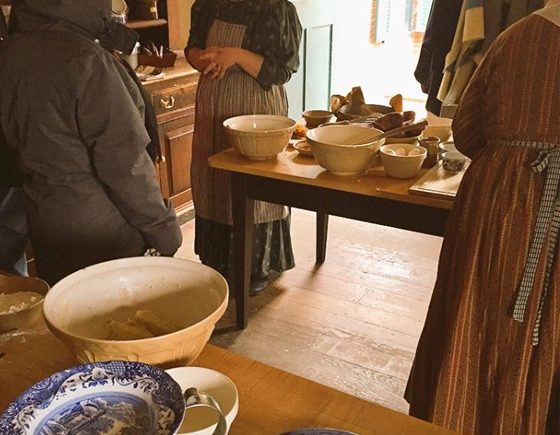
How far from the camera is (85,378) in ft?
2.19

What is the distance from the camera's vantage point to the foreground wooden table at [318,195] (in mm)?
1694

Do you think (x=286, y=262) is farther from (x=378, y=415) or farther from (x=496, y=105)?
(x=378, y=415)

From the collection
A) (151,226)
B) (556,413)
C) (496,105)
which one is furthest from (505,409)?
(151,226)

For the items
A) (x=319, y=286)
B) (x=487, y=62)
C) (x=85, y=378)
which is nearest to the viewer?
(x=85, y=378)

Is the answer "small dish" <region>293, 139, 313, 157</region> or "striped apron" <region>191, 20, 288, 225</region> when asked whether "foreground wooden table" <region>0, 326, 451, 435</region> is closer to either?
"small dish" <region>293, 139, 313, 157</region>

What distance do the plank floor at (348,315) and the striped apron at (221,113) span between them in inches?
16.2

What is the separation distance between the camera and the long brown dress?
1.24m

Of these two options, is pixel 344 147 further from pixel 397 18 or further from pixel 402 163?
pixel 397 18

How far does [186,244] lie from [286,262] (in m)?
0.67

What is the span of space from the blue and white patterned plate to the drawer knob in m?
2.45

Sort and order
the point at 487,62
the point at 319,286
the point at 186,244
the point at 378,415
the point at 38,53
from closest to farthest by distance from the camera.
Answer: the point at 378,415 → the point at 487,62 → the point at 38,53 → the point at 319,286 → the point at 186,244

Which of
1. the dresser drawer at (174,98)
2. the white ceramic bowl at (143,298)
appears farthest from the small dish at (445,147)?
the dresser drawer at (174,98)

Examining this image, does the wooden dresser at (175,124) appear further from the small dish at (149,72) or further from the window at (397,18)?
the window at (397,18)

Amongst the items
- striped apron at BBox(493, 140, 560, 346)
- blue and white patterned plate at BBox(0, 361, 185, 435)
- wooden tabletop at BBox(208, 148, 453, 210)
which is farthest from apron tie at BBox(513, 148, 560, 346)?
blue and white patterned plate at BBox(0, 361, 185, 435)
